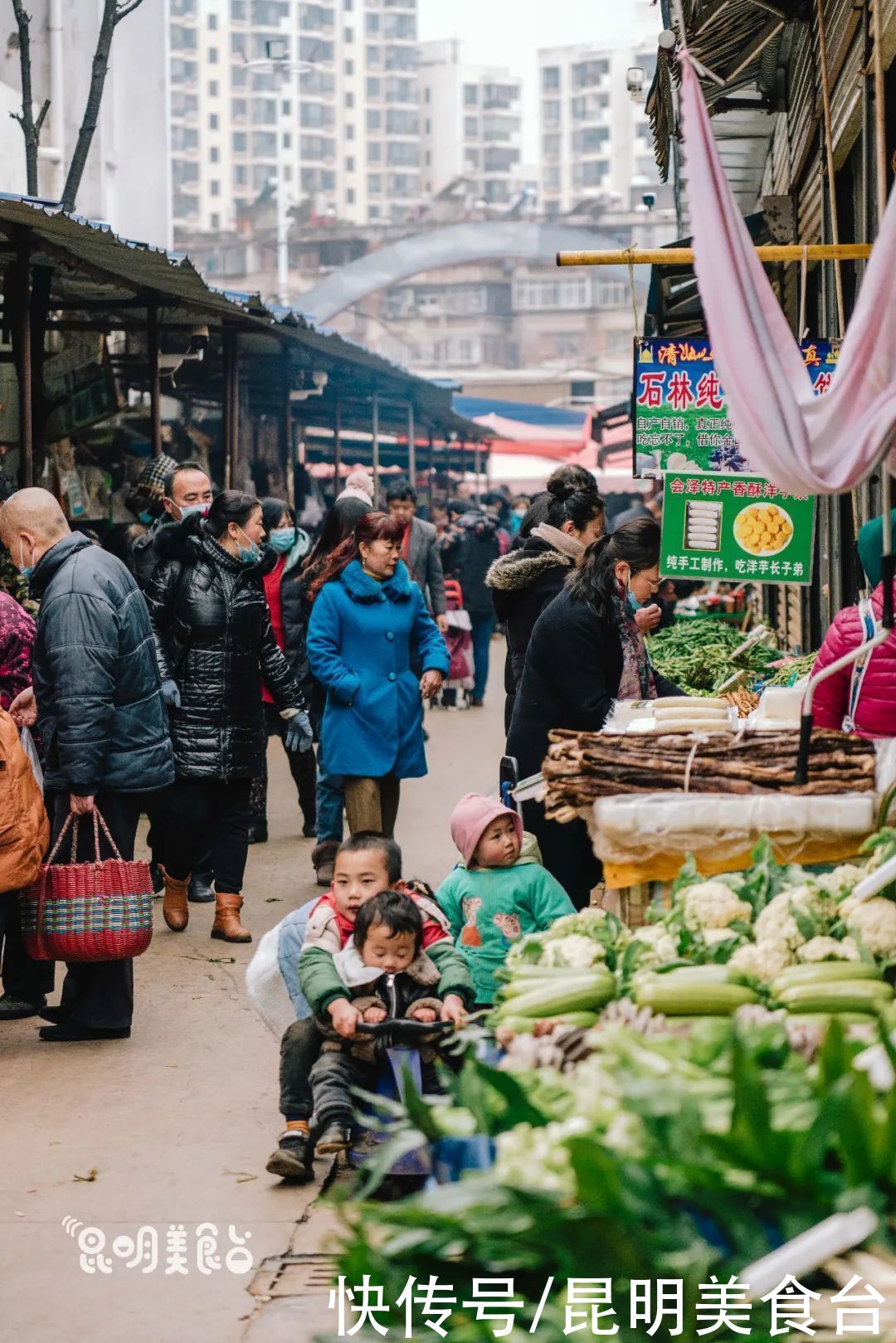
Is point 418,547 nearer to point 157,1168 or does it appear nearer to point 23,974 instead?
point 23,974

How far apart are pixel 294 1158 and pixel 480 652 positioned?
42.5 feet

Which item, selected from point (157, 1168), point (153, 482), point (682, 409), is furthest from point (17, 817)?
point (153, 482)

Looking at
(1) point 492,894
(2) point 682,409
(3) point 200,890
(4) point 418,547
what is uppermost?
(2) point 682,409

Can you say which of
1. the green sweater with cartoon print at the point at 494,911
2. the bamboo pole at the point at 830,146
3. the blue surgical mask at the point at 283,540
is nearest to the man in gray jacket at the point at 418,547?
the blue surgical mask at the point at 283,540

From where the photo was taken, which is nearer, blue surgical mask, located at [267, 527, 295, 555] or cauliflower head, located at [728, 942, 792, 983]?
cauliflower head, located at [728, 942, 792, 983]

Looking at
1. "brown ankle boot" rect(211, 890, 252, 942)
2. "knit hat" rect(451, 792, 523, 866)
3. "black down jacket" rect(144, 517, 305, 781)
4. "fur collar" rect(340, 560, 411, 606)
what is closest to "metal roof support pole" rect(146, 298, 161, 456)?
"black down jacket" rect(144, 517, 305, 781)

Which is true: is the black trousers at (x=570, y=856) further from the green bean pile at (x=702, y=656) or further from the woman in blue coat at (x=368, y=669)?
the green bean pile at (x=702, y=656)

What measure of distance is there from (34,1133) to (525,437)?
33.6 metres

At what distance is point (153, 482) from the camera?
33.7 feet

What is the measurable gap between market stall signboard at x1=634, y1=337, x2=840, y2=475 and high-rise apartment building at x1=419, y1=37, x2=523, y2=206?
142054mm

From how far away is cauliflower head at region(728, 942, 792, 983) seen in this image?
3494 mm

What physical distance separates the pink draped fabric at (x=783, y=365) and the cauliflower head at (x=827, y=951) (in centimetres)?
95

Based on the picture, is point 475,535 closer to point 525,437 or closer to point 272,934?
point 272,934

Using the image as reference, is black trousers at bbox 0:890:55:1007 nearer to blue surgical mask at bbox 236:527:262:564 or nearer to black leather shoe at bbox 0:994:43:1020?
black leather shoe at bbox 0:994:43:1020
